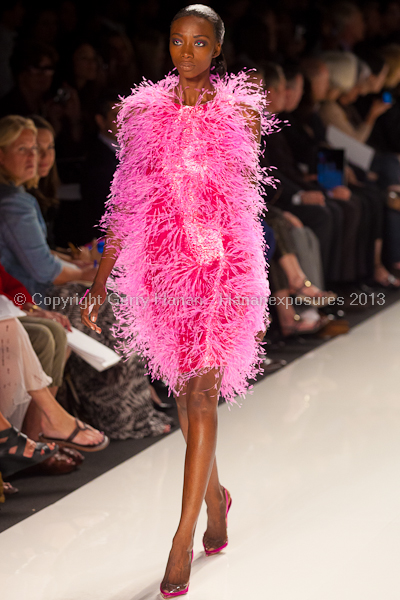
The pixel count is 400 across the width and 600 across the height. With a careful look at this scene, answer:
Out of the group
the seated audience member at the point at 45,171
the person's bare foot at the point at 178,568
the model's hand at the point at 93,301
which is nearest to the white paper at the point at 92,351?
the seated audience member at the point at 45,171

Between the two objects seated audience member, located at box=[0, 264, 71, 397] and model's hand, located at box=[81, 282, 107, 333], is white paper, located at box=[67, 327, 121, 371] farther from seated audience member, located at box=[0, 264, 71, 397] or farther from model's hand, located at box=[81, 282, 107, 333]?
model's hand, located at box=[81, 282, 107, 333]

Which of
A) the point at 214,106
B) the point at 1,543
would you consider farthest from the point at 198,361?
the point at 1,543

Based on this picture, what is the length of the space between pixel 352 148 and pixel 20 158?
10.9 ft

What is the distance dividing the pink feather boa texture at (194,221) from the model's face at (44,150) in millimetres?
1310

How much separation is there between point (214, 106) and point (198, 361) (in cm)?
55

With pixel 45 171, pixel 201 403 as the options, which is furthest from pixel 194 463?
pixel 45 171

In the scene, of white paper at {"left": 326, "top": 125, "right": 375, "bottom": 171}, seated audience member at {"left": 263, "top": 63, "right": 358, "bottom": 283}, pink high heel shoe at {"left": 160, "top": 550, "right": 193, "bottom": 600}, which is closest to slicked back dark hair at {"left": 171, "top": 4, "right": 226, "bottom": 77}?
pink high heel shoe at {"left": 160, "top": 550, "right": 193, "bottom": 600}

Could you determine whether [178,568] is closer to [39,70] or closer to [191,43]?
[191,43]

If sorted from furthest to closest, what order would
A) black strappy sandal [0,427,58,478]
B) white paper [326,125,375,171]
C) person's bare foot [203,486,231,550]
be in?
white paper [326,125,375,171]
black strappy sandal [0,427,58,478]
person's bare foot [203,486,231,550]

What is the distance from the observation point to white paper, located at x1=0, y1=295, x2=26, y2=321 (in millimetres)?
2639

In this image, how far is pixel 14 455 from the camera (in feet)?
8.28

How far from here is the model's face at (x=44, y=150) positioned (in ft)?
10.6

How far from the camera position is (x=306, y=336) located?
4.61 meters

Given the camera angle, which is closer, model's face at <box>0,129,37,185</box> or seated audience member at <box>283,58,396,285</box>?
model's face at <box>0,129,37,185</box>
